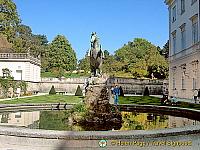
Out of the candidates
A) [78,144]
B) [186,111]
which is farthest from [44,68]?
[78,144]

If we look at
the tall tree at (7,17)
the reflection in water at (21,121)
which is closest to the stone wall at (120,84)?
the tall tree at (7,17)

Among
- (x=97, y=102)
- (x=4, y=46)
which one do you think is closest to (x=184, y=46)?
(x=97, y=102)

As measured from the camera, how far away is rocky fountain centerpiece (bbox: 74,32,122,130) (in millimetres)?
13094

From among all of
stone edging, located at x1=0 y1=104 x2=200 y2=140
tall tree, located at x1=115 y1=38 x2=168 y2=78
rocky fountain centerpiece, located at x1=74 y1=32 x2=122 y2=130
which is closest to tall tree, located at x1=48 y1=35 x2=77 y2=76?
tall tree, located at x1=115 y1=38 x2=168 y2=78

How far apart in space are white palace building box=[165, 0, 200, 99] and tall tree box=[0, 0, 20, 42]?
85.3ft

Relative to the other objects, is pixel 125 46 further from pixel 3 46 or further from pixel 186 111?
pixel 186 111

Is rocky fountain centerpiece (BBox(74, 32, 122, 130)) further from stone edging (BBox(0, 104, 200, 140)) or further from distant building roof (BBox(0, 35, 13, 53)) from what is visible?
distant building roof (BBox(0, 35, 13, 53))

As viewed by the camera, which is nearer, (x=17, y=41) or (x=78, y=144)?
(x=78, y=144)

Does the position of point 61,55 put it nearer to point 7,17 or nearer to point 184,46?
point 7,17

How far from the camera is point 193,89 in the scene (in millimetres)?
32281

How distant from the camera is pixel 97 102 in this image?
13.5 m

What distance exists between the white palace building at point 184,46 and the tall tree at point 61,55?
4179cm

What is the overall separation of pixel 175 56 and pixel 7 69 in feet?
82.3

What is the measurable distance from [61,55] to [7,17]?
28.2 meters
